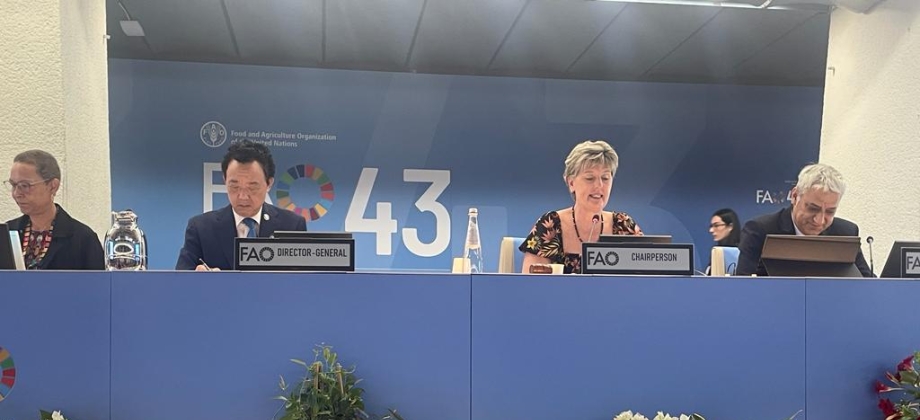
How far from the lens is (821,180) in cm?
255

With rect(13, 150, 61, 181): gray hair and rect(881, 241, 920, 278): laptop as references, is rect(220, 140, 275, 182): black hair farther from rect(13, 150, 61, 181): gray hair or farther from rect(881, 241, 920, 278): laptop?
rect(881, 241, 920, 278): laptop

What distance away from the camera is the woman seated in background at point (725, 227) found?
5188 mm

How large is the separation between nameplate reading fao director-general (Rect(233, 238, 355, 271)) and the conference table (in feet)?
0.18

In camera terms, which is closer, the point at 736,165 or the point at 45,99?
the point at 45,99

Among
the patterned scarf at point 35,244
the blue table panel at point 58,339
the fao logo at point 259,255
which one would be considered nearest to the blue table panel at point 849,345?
the fao logo at point 259,255

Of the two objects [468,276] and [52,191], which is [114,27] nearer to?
[52,191]

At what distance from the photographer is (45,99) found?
2.75 m

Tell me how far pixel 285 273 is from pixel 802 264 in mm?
1294

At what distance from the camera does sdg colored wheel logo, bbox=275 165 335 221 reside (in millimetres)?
4980

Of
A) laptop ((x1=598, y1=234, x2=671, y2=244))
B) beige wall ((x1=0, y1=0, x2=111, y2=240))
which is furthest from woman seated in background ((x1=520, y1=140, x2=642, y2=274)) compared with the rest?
beige wall ((x1=0, y1=0, x2=111, y2=240))

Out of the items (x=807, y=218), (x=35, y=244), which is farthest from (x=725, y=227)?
(x=35, y=244)

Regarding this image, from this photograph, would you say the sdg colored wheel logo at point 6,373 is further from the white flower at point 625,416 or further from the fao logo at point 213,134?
the fao logo at point 213,134

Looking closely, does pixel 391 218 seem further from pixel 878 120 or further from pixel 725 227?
pixel 878 120

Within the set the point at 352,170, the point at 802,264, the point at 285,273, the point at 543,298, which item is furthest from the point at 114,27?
the point at 802,264
